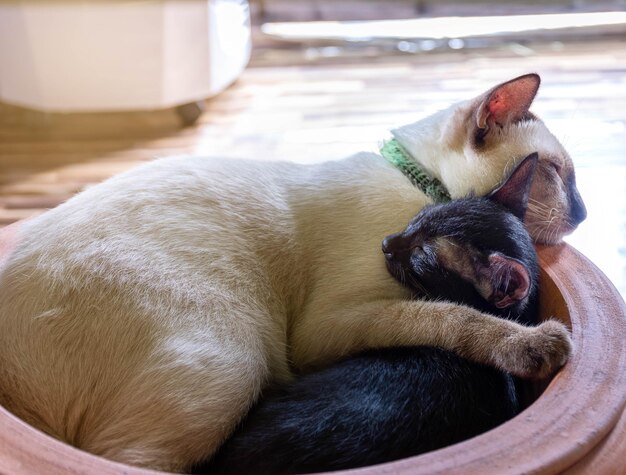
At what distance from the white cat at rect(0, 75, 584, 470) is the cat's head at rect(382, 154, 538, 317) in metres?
0.05

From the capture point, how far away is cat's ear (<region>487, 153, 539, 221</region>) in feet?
4.22

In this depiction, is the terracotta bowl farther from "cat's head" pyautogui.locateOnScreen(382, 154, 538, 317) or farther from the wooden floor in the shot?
the wooden floor

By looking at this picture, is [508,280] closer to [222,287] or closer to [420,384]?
[420,384]

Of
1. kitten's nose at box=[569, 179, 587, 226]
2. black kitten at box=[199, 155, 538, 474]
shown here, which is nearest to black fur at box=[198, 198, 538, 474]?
black kitten at box=[199, 155, 538, 474]

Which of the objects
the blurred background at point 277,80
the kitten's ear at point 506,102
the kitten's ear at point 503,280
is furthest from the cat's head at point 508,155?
the blurred background at point 277,80

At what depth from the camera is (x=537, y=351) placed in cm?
111

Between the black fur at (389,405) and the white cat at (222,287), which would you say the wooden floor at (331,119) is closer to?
the white cat at (222,287)

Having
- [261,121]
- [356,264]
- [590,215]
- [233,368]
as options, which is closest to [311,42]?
[261,121]

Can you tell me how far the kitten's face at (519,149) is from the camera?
1404 mm

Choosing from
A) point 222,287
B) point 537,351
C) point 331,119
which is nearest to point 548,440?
point 537,351

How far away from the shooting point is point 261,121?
114 inches

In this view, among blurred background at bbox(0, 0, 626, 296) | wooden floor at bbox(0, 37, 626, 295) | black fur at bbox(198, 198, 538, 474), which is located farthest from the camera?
blurred background at bbox(0, 0, 626, 296)

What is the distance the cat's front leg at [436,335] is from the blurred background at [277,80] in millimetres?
1006

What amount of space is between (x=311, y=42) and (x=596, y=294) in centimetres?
248
